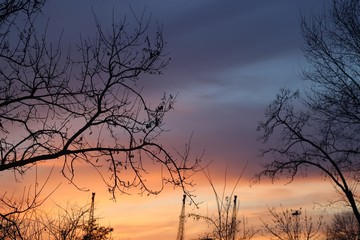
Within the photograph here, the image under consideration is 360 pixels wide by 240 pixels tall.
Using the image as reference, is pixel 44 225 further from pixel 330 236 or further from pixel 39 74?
pixel 330 236

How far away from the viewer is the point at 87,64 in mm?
10086

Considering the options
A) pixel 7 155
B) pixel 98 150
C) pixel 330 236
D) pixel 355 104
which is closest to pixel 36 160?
pixel 7 155

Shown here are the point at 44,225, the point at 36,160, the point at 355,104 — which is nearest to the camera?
the point at 36,160

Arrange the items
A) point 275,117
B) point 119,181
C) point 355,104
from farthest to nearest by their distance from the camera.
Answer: point 275,117 < point 355,104 < point 119,181

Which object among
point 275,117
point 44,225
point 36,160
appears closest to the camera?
point 36,160

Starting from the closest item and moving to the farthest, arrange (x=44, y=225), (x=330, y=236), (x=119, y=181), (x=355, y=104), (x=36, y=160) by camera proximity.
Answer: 1. (x=36, y=160)
2. (x=119, y=181)
3. (x=44, y=225)
4. (x=355, y=104)
5. (x=330, y=236)

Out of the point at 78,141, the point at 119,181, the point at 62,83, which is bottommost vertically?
the point at 119,181

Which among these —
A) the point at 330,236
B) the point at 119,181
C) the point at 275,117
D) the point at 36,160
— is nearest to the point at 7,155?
the point at 36,160

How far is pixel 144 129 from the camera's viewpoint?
32.5 feet

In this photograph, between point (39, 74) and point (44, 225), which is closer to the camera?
point (39, 74)

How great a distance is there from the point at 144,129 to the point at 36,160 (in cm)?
193

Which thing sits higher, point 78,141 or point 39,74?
point 39,74

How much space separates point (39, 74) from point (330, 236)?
2965cm

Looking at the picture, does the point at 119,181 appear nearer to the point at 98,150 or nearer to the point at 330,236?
the point at 98,150
